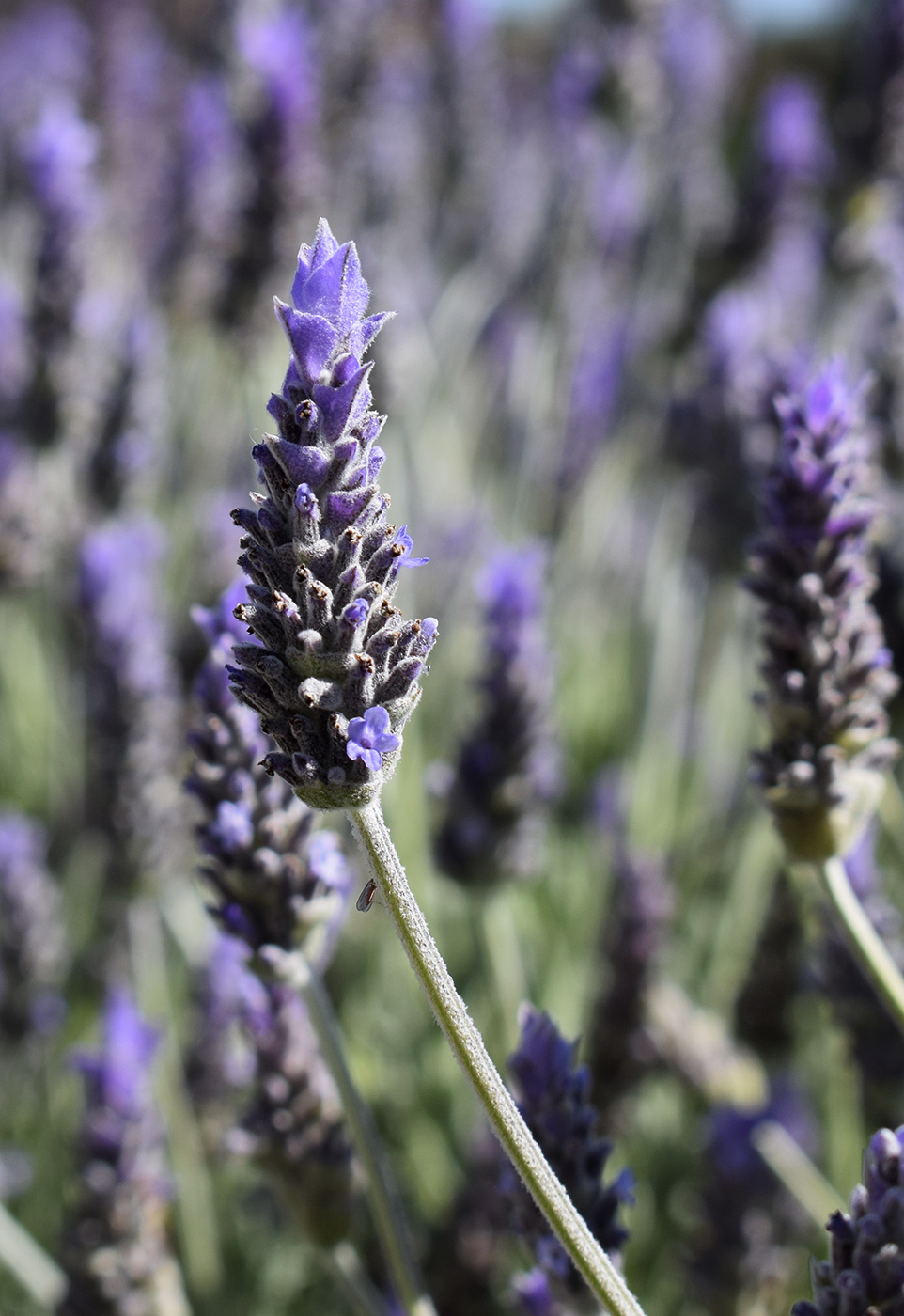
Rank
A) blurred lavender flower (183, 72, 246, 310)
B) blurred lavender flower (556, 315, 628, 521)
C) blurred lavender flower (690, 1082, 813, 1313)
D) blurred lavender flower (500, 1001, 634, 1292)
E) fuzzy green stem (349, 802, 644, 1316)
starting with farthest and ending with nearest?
1. blurred lavender flower (556, 315, 628, 521)
2. blurred lavender flower (183, 72, 246, 310)
3. blurred lavender flower (690, 1082, 813, 1313)
4. blurred lavender flower (500, 1001, 634, 1292)
5. fuzzy green stem (349, 802, 644, 1316)

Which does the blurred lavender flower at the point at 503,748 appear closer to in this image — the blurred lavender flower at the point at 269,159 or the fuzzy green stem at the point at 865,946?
the fuzzy green stem at the point at 865,946

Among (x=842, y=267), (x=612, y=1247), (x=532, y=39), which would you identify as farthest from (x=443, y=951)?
(x=532, y=39)

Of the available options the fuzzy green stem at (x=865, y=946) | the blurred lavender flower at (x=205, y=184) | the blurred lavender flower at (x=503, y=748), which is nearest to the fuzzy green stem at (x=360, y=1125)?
the fuzzy green stem at (x=865, y=946)

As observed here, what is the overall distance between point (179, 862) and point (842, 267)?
7.64ft

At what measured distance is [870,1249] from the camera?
3.27 ft

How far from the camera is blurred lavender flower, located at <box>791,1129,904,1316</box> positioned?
3.25ft

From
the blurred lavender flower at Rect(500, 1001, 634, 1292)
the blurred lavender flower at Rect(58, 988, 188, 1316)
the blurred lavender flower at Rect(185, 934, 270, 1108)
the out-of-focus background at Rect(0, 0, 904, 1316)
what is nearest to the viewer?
the blurred lavender flower at Rect(500, 1001, 634, 1292)

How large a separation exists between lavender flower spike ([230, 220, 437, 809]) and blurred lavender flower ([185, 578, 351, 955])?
0.30m

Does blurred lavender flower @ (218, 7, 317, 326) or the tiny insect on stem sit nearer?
the tiny insect on stem

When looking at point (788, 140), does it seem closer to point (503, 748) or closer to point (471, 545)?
point (471, 545)

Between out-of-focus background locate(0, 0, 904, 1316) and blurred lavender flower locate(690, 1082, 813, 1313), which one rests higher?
out-of-focus background locate(0, 0, 904, 1316)

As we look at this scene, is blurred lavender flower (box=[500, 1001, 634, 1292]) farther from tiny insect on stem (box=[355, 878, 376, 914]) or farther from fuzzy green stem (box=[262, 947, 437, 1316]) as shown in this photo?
tiny insect on stem (box=[355, 878, 376, 914])

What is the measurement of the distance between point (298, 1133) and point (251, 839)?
1.33 ft

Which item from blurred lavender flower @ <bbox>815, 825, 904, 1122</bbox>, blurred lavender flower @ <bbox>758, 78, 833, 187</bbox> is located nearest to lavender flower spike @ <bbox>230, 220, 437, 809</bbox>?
blurred lavender flower @ <bbox>815, 825, 904, 1122</bbox>
